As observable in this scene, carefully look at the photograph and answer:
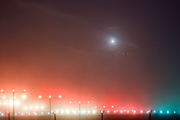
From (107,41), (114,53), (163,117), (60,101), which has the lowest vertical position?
(163,117)

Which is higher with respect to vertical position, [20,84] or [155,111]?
[20,84]

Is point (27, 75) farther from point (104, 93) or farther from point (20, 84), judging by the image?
point (104, 93)

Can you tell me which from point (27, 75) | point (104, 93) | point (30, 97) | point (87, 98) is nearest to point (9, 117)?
point (30, 97)

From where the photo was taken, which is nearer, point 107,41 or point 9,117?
point 9,117

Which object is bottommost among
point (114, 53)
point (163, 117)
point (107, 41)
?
point (163, 117)

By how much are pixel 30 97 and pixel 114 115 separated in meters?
1.53

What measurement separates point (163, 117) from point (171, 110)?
21 cm

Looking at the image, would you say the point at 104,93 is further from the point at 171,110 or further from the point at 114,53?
the point at 171,110

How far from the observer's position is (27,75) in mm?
3607

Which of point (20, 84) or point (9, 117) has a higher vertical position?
point (20, 84)

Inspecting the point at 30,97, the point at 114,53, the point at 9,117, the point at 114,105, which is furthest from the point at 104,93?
the point at 9,117

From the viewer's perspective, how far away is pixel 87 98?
3.58 meters

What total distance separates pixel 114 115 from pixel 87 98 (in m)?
0.56

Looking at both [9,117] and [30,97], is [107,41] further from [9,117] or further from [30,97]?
[9,117]
